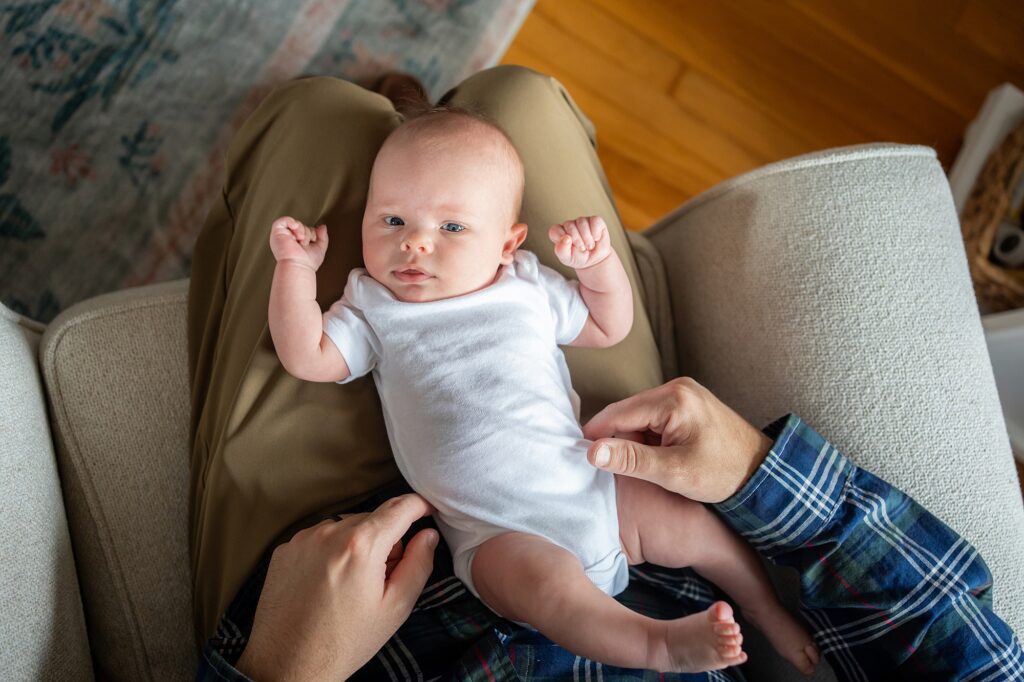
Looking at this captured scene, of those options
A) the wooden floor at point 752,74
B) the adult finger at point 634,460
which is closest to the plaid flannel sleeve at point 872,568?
the adult finger at point 634,460

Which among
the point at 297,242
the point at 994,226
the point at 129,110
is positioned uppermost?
the point at 994,226

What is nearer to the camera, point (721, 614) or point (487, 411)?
point (721, 614)

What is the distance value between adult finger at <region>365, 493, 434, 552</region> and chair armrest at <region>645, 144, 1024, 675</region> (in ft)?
1.55

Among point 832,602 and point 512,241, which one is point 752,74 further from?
point 832,602

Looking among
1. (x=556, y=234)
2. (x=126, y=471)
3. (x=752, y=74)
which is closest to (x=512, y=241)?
(x=556, y=234)

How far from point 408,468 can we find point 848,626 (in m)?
0.56

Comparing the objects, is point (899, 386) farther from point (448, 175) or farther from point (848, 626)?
point (448, 175)

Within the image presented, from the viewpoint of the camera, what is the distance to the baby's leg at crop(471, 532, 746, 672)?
73cm

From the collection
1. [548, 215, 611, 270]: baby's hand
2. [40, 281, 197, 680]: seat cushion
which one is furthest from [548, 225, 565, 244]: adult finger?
[40, 281, 197, 680]: seat cushion

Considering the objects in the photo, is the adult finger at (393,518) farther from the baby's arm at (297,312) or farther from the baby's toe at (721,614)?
the baby's toe at (721,614)

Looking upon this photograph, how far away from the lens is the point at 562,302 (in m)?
1.00

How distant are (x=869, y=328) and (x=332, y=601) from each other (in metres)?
0.74

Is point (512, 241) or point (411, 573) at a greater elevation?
point (512, 241)

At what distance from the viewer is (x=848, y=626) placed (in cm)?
91
